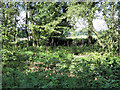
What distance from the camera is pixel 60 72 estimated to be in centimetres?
250

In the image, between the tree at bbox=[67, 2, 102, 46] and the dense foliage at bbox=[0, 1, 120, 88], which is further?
the tree at bbox=[67, 2, 102, 46]

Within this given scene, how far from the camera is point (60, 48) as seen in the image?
4020 millimetres

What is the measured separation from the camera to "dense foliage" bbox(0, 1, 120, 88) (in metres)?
2.34

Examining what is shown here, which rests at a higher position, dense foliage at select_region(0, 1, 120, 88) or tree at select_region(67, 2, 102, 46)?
tree at select_region(67, 2, 102, 46)

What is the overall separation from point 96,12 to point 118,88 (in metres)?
2.08

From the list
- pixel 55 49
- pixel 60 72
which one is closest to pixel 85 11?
pixel 55 49

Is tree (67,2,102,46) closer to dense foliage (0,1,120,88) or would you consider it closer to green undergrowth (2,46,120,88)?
dense foliage (0,1,120,88)

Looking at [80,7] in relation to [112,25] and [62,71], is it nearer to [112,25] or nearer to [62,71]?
[112,25]

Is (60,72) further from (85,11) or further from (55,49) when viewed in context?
(85,11)

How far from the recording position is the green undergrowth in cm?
226

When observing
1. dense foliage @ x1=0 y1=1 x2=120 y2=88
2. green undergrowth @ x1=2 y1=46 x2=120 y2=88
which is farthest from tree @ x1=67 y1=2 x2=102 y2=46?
green undergrowth @ x1=2 y1=46 x2=120 y2=88

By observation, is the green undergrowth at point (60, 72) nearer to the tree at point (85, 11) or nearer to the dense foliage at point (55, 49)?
the dense foliage at point (55, 49)

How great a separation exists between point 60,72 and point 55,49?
5.13 ft

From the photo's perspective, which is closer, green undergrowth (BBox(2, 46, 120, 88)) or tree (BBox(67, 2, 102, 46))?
green undergrowth (BBox(2, 46, 120, 88))
